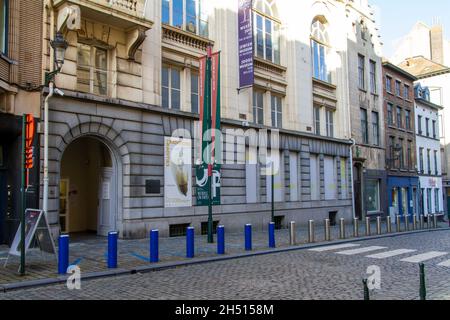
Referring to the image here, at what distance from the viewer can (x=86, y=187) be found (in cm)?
1816

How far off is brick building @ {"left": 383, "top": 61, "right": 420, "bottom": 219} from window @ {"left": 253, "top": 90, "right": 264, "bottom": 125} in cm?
1515

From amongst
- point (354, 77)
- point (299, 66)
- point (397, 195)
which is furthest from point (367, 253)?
point (397, 195)

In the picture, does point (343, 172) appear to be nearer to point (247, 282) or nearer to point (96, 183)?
point (96, 183)

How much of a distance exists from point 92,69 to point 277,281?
10410mm

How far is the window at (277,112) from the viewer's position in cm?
2292

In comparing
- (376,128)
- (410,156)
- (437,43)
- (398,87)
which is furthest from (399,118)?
(437,43)

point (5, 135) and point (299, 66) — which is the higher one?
point (299, 66)

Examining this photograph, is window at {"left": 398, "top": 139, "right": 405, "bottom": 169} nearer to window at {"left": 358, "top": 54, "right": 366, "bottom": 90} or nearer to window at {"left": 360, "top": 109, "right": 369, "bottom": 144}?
window at {"left": 360, "top": 109, "right": 369, "bottom": 144}

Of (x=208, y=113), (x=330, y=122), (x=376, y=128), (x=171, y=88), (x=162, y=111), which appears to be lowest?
(x=208, y=113)

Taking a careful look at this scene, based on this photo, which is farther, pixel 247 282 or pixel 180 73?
pixel 180 73

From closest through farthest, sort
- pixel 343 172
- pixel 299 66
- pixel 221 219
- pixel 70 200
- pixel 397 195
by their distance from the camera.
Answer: pixel 70 200 → pixel 221 219 → pixel 299 66 → pixel 343 172 → pixel 397 195

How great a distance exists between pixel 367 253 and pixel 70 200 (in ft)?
38.4

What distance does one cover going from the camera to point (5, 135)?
42.4 feet

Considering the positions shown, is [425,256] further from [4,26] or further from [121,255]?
[4,26]
